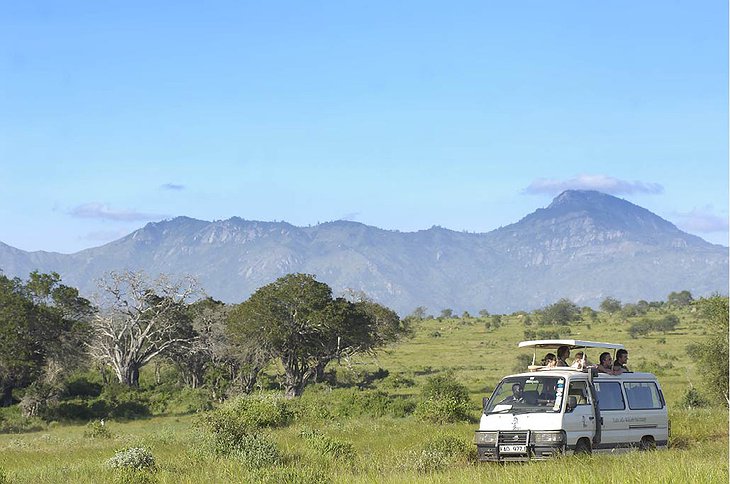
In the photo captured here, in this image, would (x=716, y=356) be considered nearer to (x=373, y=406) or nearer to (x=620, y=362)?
(x=373, y=406)

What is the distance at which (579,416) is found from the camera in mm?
17984

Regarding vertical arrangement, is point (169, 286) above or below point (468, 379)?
above

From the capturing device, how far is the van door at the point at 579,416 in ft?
57.9

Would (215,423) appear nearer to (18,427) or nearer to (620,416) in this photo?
(620,416)

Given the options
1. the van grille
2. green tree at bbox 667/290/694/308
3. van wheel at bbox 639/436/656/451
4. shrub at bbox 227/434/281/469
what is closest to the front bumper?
the van grille

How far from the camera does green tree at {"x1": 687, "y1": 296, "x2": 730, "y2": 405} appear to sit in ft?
133

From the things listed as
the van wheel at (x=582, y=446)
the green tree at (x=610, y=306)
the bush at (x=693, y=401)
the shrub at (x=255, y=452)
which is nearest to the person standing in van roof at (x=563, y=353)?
the van wheel at (x=582, y=446)

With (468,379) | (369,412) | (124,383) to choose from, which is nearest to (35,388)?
(124,383)

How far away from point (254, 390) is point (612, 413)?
127 ft

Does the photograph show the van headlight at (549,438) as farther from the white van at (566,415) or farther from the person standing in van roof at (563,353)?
the person standing in van roof at (563,353)

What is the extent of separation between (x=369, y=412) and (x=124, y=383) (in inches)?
968

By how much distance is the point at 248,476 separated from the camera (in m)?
13.7

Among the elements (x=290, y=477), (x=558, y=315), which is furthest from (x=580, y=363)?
(x=558, y=315)

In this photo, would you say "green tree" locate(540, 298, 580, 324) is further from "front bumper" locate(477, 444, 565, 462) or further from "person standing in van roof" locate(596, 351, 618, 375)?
"front bumper" locate(477, 444, 565, 462)
